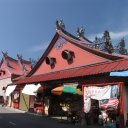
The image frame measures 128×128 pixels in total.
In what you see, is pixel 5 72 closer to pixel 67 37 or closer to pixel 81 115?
pixel 67 37

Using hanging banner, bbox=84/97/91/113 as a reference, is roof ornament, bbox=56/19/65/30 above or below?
above

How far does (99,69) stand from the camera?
65.9 feet

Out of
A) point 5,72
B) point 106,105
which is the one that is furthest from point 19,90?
point 106,105

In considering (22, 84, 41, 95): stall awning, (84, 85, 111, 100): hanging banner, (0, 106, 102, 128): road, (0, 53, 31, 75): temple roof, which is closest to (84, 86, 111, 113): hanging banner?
(84, 85, 111, 100): hanging banner

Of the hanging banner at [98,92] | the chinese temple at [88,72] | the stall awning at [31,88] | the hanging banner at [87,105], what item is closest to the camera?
the chinese temple at [88,72]

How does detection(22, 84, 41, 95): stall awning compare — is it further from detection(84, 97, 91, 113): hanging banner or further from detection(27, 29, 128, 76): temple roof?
detection(84, 97, 91, 113): hanging banner

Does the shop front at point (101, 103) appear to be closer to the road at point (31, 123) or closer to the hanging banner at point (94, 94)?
the hanging banner at point (94, 94)

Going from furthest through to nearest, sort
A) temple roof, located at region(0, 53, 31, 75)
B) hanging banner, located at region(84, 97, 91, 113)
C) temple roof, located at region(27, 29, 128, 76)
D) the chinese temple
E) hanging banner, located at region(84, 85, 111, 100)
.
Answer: temple roof, located at region(0, 53, 31, 75) < temple roof, located at region(27, 29, 128, 76) < hanging banner, located at region(84, 97, 91, 113) < hanging banner, located at region(84, 85, 111, 100) < the chinese temple

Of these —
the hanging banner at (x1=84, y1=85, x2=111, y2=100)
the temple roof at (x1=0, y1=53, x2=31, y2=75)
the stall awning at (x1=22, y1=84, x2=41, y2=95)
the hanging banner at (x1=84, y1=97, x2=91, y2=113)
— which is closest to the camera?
the hanging banner at (x1=84, y1=85, x2=111, y2=100)

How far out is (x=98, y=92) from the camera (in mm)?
19266

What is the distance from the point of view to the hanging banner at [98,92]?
18497mm

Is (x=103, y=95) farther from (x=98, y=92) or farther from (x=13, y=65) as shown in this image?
(x=13, y=65)

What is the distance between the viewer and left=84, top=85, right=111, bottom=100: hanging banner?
1850 cm

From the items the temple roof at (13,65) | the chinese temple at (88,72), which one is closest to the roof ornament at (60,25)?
the chinese temple at (88,72)
